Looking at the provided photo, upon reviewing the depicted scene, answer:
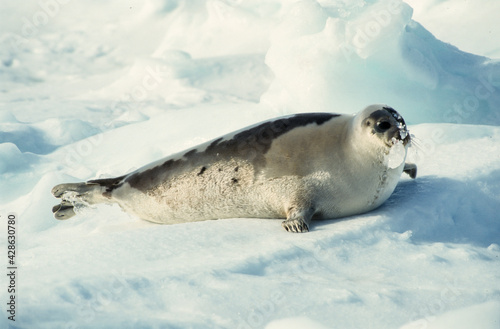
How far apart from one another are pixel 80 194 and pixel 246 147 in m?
1.27

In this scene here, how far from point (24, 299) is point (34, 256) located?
0.76 meters

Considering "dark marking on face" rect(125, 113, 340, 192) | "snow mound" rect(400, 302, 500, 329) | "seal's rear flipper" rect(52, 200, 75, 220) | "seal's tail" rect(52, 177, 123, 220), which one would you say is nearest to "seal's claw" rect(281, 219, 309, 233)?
"dark marking on face" rect(125, 113, 340, 192)

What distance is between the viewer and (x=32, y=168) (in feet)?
17.6

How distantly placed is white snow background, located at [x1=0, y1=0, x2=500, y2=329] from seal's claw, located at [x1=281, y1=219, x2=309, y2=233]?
2.5 inches

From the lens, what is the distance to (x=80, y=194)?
3539mm

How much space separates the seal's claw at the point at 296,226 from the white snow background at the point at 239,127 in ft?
0.21

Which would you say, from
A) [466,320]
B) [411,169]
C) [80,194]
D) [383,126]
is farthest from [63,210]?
[466,320]

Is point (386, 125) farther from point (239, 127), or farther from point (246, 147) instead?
point (239, 127)

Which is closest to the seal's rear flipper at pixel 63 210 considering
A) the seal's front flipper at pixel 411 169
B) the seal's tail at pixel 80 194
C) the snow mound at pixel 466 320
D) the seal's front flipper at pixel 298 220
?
the seal's tail at pixel 80 194

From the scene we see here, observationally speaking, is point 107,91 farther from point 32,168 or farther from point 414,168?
point 414,168

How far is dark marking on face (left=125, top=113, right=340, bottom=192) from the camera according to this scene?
300 centimetres

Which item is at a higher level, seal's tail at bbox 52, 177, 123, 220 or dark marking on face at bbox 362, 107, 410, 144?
seal's tail at bbox 52, 177, 123, 220

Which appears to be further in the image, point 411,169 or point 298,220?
point 411,169

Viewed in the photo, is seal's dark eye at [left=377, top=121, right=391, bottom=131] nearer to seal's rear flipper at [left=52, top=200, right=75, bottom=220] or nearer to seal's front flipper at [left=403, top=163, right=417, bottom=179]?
seal's front flipper at [left=403, top=163, right=417, bottom=179]
